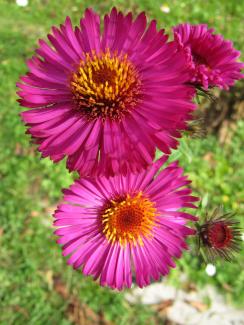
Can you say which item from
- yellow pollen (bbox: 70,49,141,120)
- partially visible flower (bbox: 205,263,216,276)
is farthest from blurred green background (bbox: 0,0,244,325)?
yellow pollen (bbox: 70,49,141,120)

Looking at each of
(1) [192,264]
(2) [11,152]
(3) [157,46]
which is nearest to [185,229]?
(3) [157,46]

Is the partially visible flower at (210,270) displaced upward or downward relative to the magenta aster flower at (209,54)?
downward

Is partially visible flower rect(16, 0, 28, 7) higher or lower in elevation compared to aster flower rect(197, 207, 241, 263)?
higher

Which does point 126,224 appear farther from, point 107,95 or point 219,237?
point 107,95

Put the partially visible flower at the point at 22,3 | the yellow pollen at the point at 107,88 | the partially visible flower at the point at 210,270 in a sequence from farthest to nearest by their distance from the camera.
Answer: the partially visible flower at the point at 22,3
the partially visible flower at the point at 210,270
the yellow pollen at the point at 107,88

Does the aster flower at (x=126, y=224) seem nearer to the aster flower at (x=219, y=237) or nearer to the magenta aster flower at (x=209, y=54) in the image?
the aster flower at (x=219, y=237)

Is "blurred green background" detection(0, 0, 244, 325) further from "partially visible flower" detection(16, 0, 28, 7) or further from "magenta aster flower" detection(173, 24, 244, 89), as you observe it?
"magenta aster flower" detection(173, 24, 244, 89)

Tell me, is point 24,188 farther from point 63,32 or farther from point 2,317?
point 63,32

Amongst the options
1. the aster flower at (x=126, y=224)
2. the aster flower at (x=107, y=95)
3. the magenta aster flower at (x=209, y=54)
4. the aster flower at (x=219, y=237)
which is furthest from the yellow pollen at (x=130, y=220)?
the magenta aster flower at (x=209, y=54)
